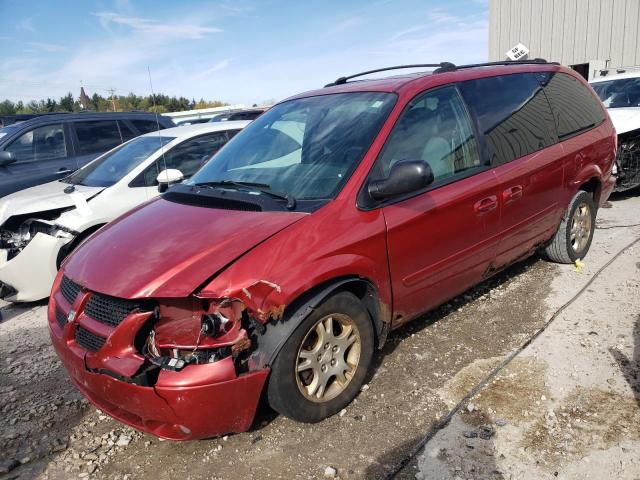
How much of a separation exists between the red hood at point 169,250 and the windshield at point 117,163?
8.21 ft

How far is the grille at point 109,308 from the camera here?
2.43 m

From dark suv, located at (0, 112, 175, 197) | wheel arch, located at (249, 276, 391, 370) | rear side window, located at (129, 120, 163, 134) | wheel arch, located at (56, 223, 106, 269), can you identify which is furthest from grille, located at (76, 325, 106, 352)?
rear side window, located at (129, 120, 163, 134)

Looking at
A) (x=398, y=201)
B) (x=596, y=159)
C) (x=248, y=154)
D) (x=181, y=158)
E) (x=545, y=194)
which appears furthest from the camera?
(x=181, y=158)

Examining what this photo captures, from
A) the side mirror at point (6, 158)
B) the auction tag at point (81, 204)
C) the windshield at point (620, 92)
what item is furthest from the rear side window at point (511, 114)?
the side mirror at point (6, 158)

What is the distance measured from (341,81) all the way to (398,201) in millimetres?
1664

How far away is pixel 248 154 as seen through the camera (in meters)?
3.59

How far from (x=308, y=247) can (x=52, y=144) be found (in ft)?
19.9

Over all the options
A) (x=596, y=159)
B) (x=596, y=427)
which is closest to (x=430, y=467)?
(x=596, y=427)

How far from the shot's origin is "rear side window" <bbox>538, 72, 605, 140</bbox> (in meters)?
4.27

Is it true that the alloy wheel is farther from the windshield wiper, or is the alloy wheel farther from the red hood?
the red hood

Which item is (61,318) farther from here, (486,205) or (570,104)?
(570,104)

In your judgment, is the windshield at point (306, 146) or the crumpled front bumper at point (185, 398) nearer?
the crumpled front bumper at point (185, 398)

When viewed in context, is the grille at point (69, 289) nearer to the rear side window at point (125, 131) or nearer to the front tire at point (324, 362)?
the front tire at point (324, 362)

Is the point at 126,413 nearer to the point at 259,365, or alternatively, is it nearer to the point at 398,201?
the point at 259,365
